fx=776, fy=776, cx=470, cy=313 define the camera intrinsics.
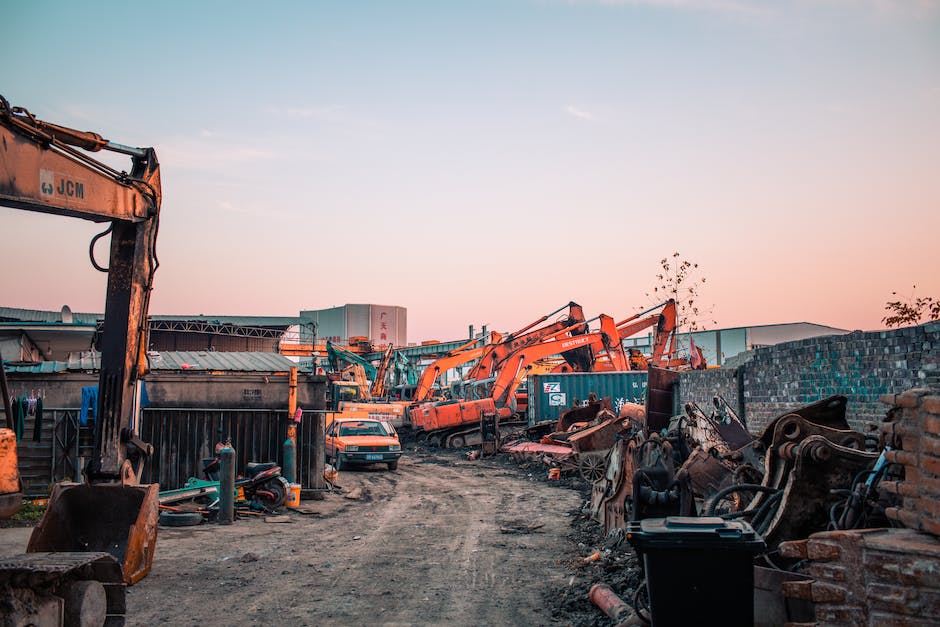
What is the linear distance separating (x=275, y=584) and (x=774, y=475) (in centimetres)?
574

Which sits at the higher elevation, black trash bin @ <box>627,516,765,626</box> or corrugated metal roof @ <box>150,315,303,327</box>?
corrugated metal roof @ <box>150,315,303,327</box>

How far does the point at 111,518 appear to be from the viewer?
8.52 m

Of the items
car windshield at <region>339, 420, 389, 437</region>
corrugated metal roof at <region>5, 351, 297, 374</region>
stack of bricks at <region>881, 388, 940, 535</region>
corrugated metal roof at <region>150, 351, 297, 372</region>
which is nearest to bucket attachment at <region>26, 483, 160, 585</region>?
stack of bricks at <region>881, 388, 940, 535</region>

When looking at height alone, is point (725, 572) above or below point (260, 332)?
below

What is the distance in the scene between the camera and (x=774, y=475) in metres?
7.58

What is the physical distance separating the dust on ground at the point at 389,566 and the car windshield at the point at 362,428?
6.19m

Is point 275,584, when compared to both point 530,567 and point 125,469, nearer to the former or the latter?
point 125,469

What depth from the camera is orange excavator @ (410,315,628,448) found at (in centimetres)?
2981

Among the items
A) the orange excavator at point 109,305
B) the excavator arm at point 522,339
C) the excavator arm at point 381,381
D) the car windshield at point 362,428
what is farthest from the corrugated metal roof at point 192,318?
the orange excavator at point 109,305

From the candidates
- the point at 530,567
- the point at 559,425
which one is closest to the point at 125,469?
the point at 530,567

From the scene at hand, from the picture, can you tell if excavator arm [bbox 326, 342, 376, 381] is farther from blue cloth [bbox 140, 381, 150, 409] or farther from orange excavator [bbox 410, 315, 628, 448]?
blue cloth [bbox 140, 381, 150, 409]

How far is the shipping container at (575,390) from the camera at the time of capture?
96.8 ft

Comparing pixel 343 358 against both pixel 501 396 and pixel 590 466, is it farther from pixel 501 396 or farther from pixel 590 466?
pixel 590 466

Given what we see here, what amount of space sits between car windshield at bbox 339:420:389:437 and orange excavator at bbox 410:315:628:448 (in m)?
5.31
